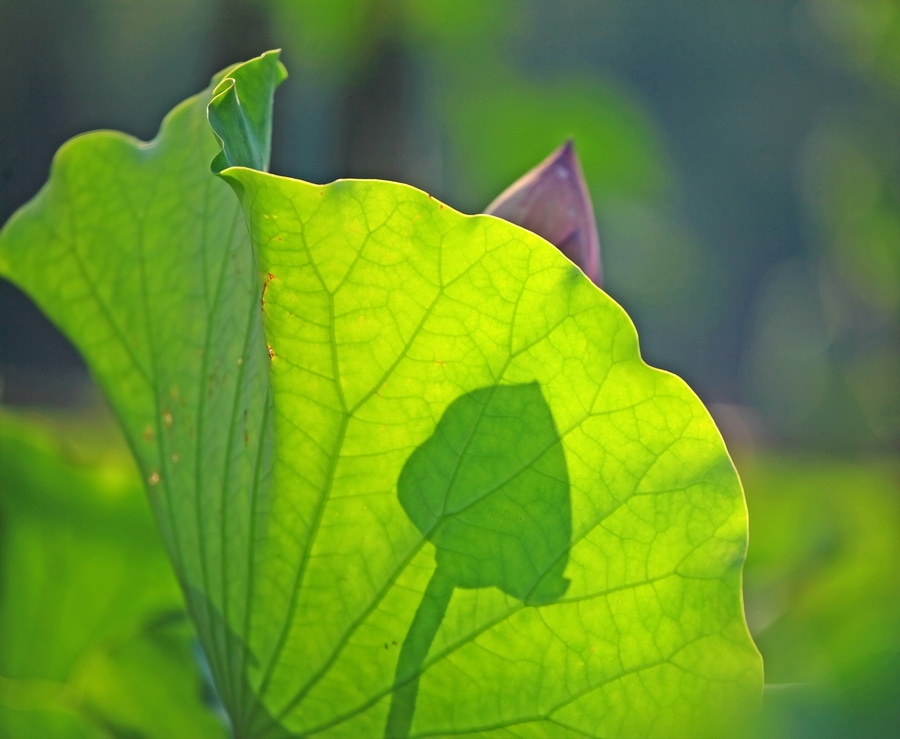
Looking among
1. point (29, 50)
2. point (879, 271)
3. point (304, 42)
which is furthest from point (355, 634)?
point (29, 50)

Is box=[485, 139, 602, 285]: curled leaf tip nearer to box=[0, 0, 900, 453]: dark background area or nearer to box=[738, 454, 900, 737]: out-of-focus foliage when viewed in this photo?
box=[738, 454, 900, 737]: out-of-focus foliage

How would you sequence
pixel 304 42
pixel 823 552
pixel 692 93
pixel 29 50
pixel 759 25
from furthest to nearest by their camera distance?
pixel 692 93 → pixel 759 25 → pixel 29 50 → pixel 304 42 → pixel 823 552

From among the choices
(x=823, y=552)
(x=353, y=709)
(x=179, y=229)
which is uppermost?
(x=179, y=229)

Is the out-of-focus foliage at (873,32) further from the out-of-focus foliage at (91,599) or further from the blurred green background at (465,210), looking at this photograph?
the out-of-focus foliage at (91,599)

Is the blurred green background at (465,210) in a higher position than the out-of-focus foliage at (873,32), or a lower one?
lower

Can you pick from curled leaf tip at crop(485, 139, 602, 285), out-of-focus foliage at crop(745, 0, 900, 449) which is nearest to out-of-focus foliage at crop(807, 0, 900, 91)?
out-of-focus foliage at crop(745, 0, 900, 449)

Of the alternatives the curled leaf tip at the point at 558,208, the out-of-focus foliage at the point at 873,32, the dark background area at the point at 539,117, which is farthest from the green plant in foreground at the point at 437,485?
the out-of-focus foliage at the point at 873,32

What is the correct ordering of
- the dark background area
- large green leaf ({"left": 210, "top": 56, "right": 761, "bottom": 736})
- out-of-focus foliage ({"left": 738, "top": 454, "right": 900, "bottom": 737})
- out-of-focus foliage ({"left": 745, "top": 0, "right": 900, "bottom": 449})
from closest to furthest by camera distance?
1. out-of-focus foliage ({"left": 738, "top": 454, "right": 900, "bottom": 737})
2. large green leaf ({"left": 210, "top": 56, "right": 761, "bottom": 736})
3. the dark background area
4. out-of-focus foliage ({"left": 745, "top": 0, "right": 900, "bottom": 449})

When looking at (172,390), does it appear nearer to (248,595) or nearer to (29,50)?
(248,595)
